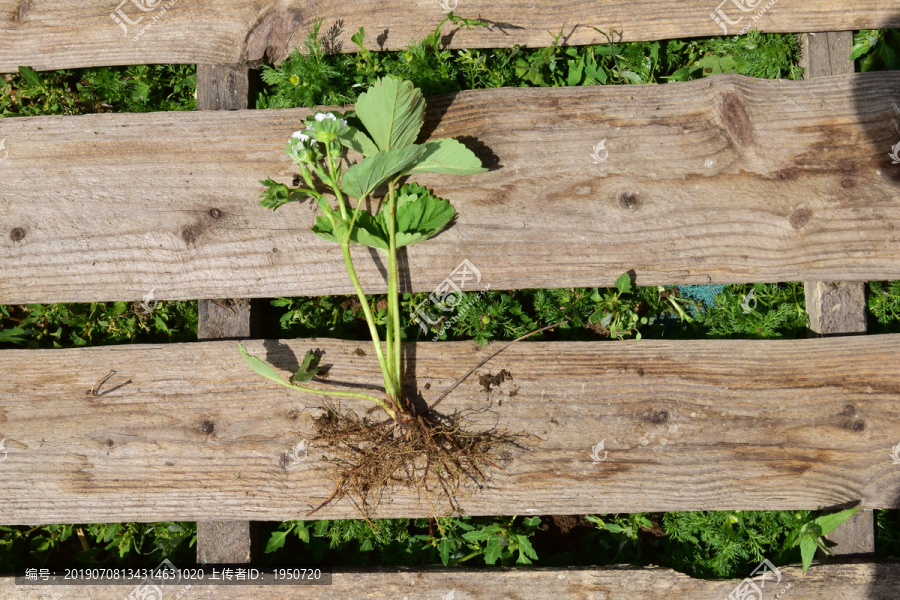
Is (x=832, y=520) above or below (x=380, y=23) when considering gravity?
below

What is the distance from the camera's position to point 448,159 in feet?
6.36

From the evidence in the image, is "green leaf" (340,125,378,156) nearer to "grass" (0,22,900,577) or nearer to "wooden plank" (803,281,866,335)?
"grass" (0,22,900,577)

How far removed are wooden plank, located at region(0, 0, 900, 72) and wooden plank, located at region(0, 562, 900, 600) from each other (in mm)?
1949

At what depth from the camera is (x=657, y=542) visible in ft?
7.91

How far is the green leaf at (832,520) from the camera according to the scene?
208cm

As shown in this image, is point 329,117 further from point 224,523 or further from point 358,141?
point 224,523

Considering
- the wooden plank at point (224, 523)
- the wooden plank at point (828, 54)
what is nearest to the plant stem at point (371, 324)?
the wooden plank at point (224, 523)

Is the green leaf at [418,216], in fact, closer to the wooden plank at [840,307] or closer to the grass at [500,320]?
the grass at [500,320]

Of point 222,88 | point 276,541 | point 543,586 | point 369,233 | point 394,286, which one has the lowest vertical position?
point 543,586

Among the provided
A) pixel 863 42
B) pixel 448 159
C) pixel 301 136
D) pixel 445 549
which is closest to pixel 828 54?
pixel 863 42

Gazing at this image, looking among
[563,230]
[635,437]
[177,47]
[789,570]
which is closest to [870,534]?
[789,570]

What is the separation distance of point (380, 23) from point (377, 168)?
76 cm

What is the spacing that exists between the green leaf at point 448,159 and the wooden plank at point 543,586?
55.9 inches

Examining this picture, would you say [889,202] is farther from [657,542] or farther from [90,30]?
[90,30]
